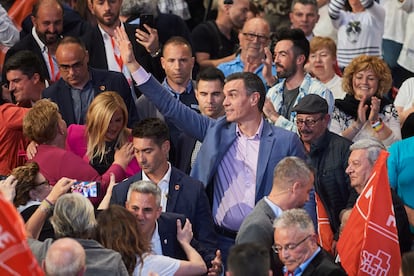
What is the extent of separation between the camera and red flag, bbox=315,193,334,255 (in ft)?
35.8

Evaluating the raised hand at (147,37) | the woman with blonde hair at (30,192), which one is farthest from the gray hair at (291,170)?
the raised hand at (147,37)

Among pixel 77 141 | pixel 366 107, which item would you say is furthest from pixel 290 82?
pixel 77 141

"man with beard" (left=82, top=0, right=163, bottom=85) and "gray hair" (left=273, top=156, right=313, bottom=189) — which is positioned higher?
"man with beard" (left=82, top=0, right=163, bottom=85)

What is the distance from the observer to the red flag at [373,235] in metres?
9.80

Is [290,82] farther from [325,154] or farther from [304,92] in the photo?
[325,154]

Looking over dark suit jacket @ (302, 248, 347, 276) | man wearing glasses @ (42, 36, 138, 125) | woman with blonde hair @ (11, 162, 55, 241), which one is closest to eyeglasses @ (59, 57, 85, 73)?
man wearing glasses @ (42, 36, 138, 125)

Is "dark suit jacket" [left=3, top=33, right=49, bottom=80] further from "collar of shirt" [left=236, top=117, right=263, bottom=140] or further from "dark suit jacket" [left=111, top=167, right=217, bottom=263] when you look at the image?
"dark suit jacket" [left=111, top=167, right=217, bottom=263]

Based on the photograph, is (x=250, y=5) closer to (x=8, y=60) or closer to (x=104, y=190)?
(x=8, y=60)

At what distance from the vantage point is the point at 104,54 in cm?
1318

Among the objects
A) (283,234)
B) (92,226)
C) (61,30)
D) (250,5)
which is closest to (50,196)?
(92,226)

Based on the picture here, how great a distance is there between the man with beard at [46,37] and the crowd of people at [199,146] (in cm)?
1

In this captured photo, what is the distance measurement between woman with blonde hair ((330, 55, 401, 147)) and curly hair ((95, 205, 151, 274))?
383 cm

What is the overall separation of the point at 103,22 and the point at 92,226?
183 inches

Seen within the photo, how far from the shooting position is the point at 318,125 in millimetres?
11375
